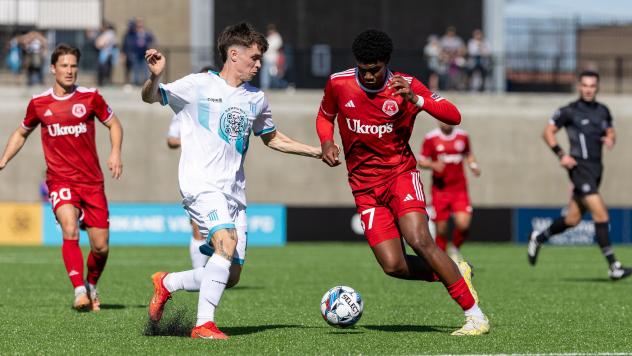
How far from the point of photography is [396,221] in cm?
873

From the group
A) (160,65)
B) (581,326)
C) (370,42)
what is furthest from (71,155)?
(581,326)

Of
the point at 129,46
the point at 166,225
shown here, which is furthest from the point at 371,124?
the point at 129,46

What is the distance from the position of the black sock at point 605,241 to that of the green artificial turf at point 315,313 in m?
0.33

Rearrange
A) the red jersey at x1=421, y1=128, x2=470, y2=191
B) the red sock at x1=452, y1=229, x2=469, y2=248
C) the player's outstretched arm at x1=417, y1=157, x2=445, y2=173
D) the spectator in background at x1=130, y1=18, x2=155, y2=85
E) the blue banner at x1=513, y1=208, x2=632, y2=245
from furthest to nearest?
1. the spectator in background at x1=130, y1=18, x2=155, y2=85
2. the blue banner at x1=513, y1=208, x2=632, y2=245
3. the red sock at x1=452, y1=229, x2=469, y2=248
4. the red jersey at x1=421, y1=128, x2=470, y2=191
5. the player's outstretched arm at x1=417, y1=157, x2=445, y2=173

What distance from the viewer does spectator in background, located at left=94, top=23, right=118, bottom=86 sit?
1128 inches

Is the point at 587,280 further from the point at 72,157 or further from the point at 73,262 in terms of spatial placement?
the point at 72,157

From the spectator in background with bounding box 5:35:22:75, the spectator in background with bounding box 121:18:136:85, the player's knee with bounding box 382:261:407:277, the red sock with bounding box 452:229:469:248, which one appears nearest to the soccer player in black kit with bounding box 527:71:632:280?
the red sock with bounding box 452:229:469:248

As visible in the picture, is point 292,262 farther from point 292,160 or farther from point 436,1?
point 436,1

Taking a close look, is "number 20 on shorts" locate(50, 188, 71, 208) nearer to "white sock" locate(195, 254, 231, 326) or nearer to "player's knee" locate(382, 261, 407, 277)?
"white sock" locate(195, 254, 231, 326)

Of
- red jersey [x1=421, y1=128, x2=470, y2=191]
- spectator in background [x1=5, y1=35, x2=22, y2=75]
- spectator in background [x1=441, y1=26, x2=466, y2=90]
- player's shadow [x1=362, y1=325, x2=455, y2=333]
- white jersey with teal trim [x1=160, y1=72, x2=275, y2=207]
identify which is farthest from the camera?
spectator in background [x1=441, y1=26, x2=466, y2=90]

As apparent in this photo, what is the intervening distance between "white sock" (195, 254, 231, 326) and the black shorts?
287 inches

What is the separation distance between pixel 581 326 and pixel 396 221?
5.68 ft

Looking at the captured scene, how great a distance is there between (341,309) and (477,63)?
22874mm

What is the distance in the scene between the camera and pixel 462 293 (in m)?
8.40
